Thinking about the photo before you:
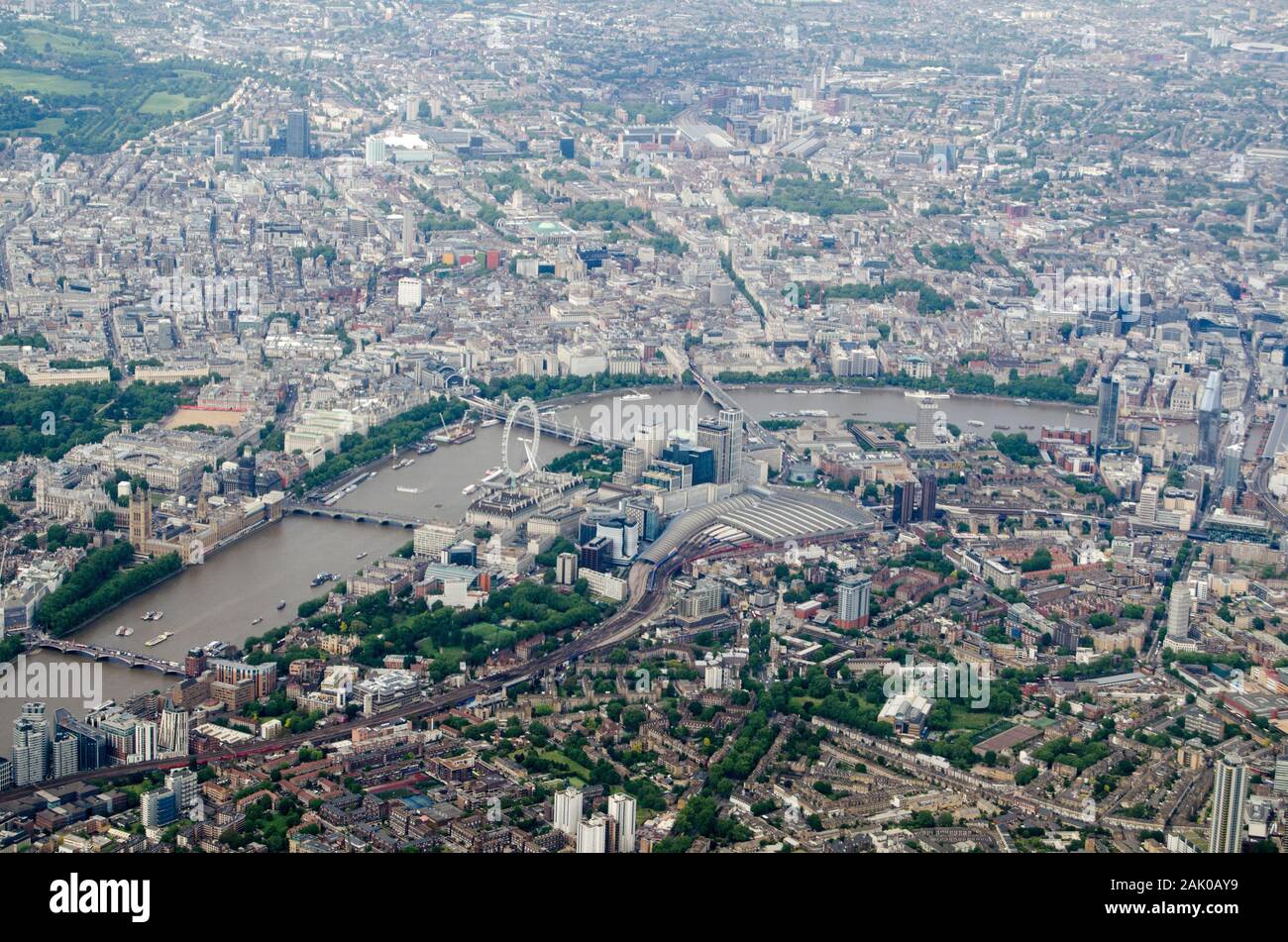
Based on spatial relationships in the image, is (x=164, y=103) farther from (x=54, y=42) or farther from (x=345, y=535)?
(x=345, y=535)

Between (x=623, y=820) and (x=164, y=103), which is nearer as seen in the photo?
(x=623, y=820)

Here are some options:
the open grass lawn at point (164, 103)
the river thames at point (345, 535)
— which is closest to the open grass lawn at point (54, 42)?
the open grass lawn at point (164, 103)

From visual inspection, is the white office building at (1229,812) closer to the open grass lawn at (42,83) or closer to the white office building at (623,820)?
the white office building at (623,820)

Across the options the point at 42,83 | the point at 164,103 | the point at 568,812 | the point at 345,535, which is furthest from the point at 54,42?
the point at 568,812

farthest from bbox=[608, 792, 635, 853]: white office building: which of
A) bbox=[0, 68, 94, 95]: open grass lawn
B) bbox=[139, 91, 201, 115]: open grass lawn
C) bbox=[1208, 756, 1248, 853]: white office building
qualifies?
bbox=[0, 68, 94, 95]: open grass lawn

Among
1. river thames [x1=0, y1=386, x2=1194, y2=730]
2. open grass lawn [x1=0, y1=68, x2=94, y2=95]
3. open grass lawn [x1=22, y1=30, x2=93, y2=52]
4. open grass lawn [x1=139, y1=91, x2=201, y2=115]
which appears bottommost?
river thames [x1=0, y1=386, x2=1194, y2=730]

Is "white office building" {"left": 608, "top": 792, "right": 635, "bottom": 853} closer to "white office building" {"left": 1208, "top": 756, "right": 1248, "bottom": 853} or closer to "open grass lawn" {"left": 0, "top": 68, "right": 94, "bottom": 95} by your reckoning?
"white office building" {"left": 1208, "top": 756, "right": 1248, "bottom": 853}

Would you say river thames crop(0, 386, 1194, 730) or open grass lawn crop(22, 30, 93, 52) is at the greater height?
open grass lawn crop(22, 30, 93, 52)

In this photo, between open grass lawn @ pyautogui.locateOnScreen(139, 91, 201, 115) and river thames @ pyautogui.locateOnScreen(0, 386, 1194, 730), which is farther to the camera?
open grass lawn @ pyautogui.locateOnScreen(139, 91, 201, 115)

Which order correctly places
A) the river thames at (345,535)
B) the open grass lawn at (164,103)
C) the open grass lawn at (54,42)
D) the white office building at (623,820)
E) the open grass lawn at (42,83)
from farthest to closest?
the open grass lawn at (54,42)
the open grass lawn at (42,83)
the open grass lawn at (164,103)
the river thames at (345,535)
the white office building at (623,820)

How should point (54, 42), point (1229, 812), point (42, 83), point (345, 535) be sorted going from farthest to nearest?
→ point (54, 42) < point (42, 83) < point (345, 535) < point (1229, 812)

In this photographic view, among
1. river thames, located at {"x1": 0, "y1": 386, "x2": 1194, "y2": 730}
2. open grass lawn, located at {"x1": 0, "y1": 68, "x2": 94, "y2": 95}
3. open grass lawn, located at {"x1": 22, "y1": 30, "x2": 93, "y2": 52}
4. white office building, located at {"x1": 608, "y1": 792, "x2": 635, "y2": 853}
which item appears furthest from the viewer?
open grass lawn, located at {"x1": 22, "y1": 30, "x2": 93, "y2": 52}
